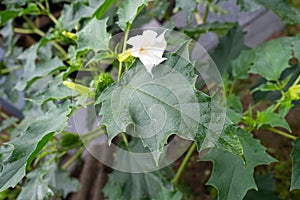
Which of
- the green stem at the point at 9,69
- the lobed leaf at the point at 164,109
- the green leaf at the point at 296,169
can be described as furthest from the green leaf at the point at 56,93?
the green stem at the point at 9,69

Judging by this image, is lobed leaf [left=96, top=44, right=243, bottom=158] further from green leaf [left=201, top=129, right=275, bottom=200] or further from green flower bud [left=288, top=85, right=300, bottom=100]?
green flower bud [left=288, top=85, right=300, bottom=100]

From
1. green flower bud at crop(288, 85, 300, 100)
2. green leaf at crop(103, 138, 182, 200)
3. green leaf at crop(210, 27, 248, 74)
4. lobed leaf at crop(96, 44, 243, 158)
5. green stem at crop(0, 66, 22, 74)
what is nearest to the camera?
lobed leaf at crop(96, 44, 243, 158)

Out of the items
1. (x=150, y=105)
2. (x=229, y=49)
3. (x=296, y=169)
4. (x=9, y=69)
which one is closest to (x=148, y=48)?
(x=150, y=105)

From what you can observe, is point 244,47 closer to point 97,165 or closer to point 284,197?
point 284,197

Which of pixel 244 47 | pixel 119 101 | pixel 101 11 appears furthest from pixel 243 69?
pixel 119 101

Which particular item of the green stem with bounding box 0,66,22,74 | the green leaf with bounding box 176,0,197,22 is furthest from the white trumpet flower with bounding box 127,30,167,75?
the green stem with bounding box 0,66,22,74

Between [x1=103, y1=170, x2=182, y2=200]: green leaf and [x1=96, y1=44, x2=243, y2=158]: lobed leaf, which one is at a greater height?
[x1=96, y1=44, x2=243, y2=158]: lobed leaf

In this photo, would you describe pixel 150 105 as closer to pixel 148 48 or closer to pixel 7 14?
pixel 148 48
